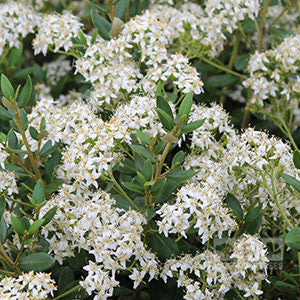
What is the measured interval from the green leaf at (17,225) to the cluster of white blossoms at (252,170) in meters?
0.62

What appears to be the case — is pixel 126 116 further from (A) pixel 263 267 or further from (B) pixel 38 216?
(A) pixel 263 267

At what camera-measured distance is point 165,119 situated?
1.65 meters

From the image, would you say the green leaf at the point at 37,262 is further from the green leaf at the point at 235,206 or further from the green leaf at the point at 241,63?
the green leaf at the point at 241,63

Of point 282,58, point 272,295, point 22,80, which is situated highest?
point 282,58

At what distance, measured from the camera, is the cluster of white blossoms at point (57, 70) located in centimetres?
301

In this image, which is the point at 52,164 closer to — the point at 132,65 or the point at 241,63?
the point at 132,65

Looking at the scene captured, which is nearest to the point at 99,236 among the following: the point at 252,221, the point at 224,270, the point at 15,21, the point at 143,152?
the point at 143,152

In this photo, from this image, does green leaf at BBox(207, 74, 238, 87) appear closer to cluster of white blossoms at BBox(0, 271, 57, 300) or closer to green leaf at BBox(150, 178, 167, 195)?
Result: green leaf at BBox(150, 178, 167, 195)

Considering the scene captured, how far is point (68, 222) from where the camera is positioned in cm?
177

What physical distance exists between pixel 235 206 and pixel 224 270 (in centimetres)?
23

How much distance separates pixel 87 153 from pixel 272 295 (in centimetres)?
94

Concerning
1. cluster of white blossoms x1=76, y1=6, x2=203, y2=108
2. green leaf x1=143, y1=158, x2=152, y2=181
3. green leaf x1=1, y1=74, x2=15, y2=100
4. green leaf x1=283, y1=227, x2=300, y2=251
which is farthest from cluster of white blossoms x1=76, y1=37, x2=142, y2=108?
green leaf x1=283, y1=227, x2=300, y2=251

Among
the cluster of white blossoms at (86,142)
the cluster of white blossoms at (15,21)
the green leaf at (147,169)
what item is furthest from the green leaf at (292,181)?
the cluster of white blossoms at (15,21)

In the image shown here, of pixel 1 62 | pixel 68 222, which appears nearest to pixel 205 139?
pixel 68 222
